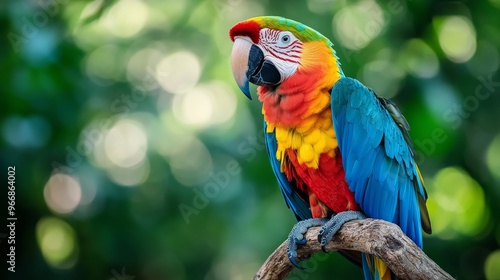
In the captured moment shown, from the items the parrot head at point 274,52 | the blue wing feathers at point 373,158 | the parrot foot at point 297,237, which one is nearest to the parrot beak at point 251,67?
the parrot head at point 274,52

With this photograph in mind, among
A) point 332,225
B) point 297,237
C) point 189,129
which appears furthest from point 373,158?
point 189,129

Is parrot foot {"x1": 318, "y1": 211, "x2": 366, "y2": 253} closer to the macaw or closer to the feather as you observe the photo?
the macaw

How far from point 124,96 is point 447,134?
6.12 ft

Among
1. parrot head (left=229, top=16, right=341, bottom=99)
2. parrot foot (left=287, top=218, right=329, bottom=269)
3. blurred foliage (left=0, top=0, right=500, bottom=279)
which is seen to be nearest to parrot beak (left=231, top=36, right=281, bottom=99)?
parrot head (left=229, top=16, right=341, bottom=99)

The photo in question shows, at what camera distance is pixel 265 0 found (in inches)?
154

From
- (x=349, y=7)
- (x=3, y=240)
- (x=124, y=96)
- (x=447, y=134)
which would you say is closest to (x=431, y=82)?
(x=447, y=134)

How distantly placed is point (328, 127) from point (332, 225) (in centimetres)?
37

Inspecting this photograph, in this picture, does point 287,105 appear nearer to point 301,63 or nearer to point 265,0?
point 301,63

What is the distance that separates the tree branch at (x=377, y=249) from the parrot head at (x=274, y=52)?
23.8 inches

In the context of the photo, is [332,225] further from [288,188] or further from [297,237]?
[288,188]

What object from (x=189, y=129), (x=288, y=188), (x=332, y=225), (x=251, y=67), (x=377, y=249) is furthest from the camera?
(x=189, y=129)

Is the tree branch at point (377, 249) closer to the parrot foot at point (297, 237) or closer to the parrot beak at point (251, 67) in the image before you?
the parrot foot at point (297, 237)

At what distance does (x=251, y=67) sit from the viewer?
2.51 meters

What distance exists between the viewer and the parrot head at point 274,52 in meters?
2.50
